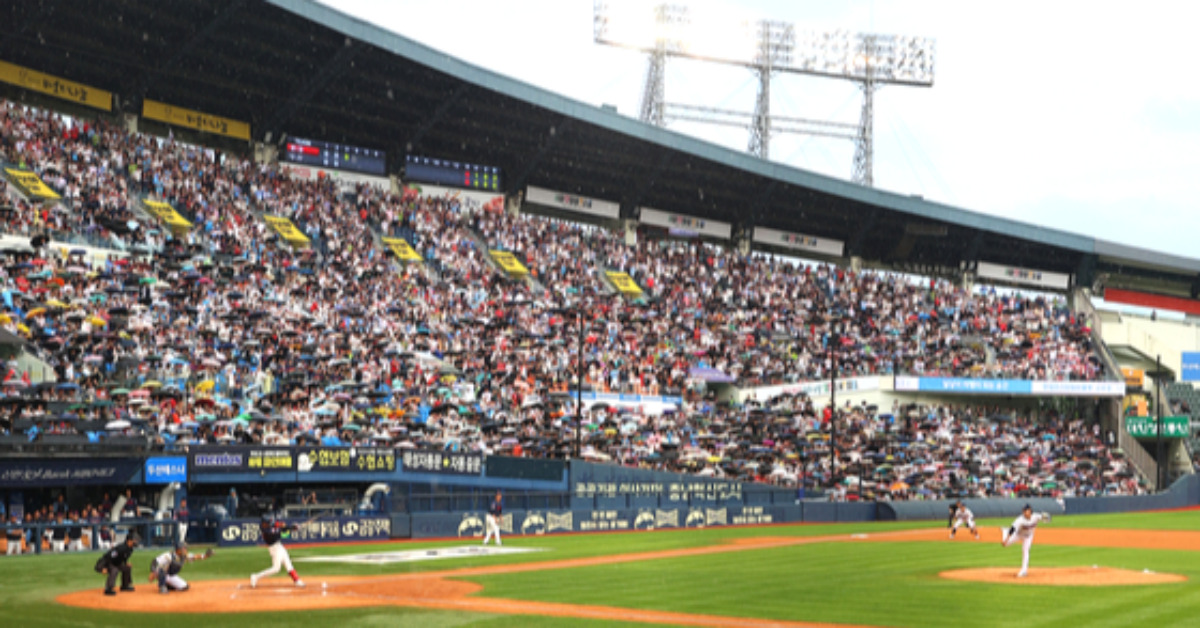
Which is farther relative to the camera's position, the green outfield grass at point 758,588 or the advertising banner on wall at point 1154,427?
the advertising banner on wall at point 1154,427

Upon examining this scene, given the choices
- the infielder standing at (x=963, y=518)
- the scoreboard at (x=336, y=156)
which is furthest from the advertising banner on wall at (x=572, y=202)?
the infielder standing at (x=963, y=518)

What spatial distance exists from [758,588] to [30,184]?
3369cm

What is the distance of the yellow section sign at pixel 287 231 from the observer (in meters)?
51.1

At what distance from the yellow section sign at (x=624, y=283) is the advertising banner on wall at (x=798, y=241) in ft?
48.6

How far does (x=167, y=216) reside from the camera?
46.8 metres

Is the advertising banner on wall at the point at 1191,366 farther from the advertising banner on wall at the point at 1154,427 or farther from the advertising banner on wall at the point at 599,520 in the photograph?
the advertising banner on wall at the point at 599,520

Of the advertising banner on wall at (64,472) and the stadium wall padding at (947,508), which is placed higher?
the advertising banner on wall at (64,472)

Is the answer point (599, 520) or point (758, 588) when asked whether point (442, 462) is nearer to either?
point (599, 520)

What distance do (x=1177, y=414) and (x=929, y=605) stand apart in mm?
58971

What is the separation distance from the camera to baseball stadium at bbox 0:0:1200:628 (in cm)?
2491

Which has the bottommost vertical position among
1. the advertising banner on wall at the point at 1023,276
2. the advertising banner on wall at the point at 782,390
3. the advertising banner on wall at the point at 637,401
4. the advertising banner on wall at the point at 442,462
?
the advertising banner on wall at the point at 442,462

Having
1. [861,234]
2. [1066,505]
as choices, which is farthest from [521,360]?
[861,234]

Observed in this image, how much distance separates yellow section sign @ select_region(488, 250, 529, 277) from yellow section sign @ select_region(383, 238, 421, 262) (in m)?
4.77

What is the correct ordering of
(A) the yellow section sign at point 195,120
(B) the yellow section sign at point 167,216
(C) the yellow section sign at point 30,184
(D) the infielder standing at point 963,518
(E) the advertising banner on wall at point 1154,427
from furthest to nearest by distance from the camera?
(E) the advertising banner on wall at point 1154,427 < (A) the yellow section sign at point 195,120 < (B) the yellow section sign at point 167,216 < (C) the yellow section sign at point 30,184 < (D) the infielder standing at point 963,518
